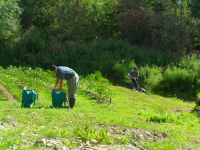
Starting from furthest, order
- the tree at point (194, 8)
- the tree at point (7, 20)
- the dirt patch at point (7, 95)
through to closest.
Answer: the tree at point (194, 8), the tree at point (7, 20), the dirt patch at point (7, 95)

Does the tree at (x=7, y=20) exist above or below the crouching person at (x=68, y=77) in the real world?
above

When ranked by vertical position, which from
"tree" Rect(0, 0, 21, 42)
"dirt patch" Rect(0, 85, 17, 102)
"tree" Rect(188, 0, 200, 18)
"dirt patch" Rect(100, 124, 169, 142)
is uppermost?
"tree" Rect(188, 0, 200, 18)

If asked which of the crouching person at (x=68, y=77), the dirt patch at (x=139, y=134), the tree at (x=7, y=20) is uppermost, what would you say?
the tree at (x=7, y=20)

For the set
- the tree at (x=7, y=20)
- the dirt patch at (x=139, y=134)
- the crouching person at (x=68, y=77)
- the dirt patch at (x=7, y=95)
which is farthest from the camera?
the tree at (x=7, y=20)

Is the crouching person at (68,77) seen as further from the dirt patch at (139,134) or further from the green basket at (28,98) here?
the dirt patch at (139,134)

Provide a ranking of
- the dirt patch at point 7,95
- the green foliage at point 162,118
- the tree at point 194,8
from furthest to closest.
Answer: the tree at point 194,8 < the dirt patch at point 7,95 < the green foliage at point 162,118

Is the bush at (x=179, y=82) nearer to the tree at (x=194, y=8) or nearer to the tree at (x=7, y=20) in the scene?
the tree at (x=7, y=20)

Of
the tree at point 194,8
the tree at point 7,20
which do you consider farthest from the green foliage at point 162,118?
the tree at point 194,8

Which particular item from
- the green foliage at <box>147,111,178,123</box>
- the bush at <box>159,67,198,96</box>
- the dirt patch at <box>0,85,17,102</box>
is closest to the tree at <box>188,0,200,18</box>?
the bush at <box>159,67,198,96</box>

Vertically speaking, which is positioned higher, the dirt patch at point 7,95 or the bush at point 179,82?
the dirt patch at point 7,95

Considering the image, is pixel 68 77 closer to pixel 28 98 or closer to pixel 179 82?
pixel 28 98

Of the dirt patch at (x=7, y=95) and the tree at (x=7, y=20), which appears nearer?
the dirt patch at (x=7, y=95)

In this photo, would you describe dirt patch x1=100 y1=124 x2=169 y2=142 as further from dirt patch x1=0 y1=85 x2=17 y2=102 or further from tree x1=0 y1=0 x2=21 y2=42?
tree x1=0 y1=0 x2=21 y2=42

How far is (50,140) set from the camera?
5.03m
